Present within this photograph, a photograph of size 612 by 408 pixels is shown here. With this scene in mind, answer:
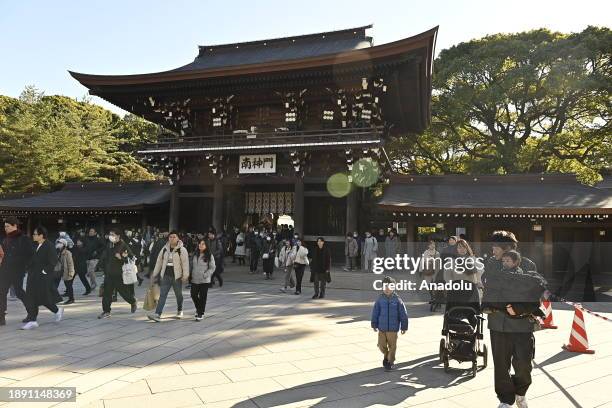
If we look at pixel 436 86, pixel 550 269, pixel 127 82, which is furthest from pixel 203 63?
pixel 550 269

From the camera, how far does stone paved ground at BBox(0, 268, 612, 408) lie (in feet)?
13.8

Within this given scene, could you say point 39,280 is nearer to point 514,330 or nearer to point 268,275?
point 514,330

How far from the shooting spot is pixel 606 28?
21.7 m

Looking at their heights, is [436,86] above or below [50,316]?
above

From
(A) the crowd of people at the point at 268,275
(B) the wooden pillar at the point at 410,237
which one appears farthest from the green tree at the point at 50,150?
(B) the wooden pillar at the point at 410,237

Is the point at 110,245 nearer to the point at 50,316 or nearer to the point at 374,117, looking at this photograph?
the point at 50,316

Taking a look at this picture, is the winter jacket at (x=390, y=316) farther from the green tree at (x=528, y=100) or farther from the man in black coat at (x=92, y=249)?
the green tree at (x=528, y=100)

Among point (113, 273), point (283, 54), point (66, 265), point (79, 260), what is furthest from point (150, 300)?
point (283, 54)

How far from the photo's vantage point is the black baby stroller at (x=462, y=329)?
5000 millimetres

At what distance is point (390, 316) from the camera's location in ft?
17.2

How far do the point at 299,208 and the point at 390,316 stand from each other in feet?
38.3

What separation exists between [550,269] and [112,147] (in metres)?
32.9

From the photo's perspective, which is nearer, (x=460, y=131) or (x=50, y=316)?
(x=50, y=316)

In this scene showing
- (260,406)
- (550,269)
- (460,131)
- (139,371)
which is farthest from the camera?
(460,131)
